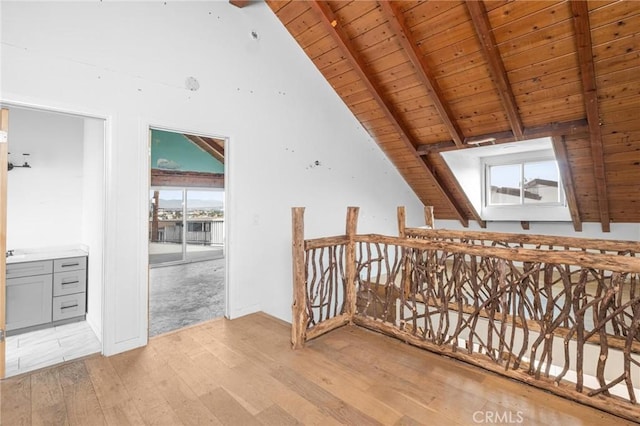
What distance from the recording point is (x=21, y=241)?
11.9ft

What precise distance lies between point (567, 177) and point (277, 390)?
4.68 m

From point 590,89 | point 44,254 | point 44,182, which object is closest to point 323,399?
point 44,254

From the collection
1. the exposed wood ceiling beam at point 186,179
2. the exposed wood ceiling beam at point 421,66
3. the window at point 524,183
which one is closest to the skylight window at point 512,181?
the window at point 524,183

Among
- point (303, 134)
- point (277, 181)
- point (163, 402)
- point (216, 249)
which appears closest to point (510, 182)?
point (303, 134)

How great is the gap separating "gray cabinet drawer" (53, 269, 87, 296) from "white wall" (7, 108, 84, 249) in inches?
21.8

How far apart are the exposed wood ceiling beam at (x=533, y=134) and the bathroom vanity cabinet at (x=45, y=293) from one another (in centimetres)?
508

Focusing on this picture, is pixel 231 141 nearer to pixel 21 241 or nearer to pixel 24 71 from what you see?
pixel 24 71

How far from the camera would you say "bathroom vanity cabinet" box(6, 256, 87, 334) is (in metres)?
3.24

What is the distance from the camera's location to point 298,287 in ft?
9.05

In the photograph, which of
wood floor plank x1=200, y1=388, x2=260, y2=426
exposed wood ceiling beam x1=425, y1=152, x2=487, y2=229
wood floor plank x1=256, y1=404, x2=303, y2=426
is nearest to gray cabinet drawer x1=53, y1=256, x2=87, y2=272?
wood floor plank x1=200, y1=388, x2=260, y2=426

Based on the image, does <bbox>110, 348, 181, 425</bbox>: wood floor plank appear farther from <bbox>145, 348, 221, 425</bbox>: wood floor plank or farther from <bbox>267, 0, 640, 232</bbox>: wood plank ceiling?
<bbox>267, 0, 640, 232</bbox>: wood plank ceiling

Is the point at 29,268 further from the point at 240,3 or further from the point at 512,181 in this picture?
the point at 512,181

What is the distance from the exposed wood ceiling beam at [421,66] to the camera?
3.18 meters

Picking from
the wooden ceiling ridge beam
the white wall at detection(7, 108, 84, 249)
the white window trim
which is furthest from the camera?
the wooden ceiling ridge beam
